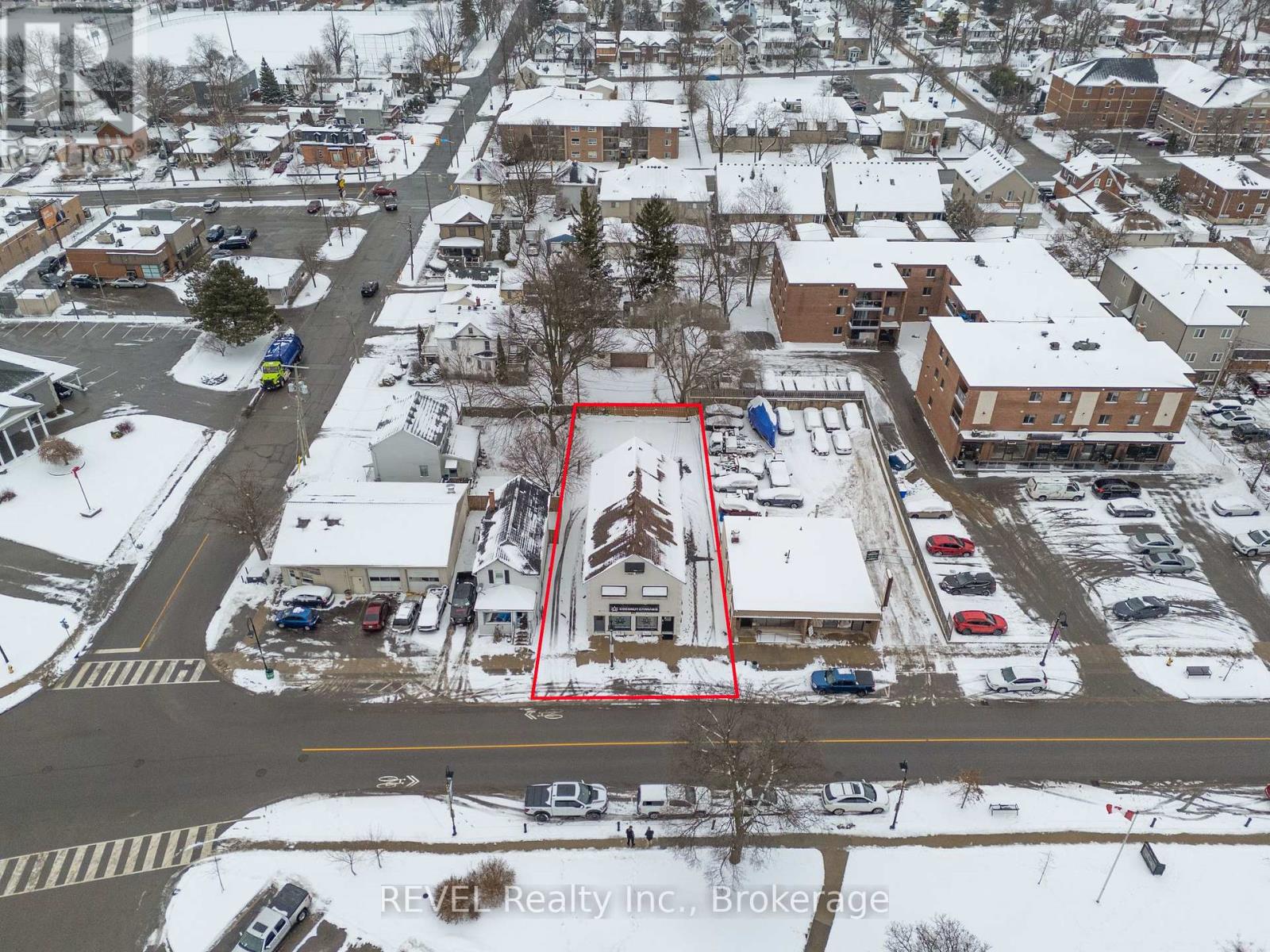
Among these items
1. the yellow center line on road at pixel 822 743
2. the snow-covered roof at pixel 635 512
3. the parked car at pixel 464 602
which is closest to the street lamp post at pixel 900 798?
the yellow center line on road at pixel 822 743

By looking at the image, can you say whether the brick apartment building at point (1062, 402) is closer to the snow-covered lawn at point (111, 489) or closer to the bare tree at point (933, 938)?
the bare tree at point (933, 938)

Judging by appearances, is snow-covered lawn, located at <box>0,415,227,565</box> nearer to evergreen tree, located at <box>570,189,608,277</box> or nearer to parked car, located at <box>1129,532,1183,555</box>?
evergreen tree, located at <box>570,189,608,277</box>

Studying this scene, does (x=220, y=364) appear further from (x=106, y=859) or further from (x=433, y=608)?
(x=106, y=859)

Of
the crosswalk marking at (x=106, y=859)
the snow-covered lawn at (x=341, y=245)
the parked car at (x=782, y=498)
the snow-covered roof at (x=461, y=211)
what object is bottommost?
the crosswalk marking at (x=106, y=859)

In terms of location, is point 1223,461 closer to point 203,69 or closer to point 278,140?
point 278,140

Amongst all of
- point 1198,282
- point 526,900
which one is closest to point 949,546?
point 526,900

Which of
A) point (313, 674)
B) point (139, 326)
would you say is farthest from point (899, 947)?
point (139, 326)

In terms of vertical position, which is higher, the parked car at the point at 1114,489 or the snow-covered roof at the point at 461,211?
the snow-covered roof at the point at 461,211
